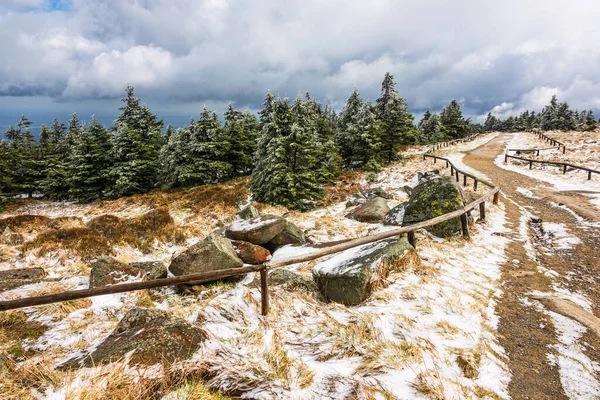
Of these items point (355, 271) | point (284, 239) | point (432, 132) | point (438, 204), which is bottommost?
point (284, 239)

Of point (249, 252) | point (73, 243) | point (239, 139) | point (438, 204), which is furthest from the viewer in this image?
point (239, 139)

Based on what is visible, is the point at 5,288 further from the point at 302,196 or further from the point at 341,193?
the point at 341,193

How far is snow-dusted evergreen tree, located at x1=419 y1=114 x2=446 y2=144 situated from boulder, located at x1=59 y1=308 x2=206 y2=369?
179ft

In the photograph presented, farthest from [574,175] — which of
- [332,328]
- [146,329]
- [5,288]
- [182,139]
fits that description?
[182,139]

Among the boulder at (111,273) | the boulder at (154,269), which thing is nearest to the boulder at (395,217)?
the boulder at (154,269)

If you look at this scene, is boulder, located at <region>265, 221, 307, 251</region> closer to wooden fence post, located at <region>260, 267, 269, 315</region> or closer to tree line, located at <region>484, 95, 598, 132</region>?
wooden fence post, located at <region>260, 267, 269, 315</region>

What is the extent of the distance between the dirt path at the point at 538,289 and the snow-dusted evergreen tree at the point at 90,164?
3311 cm

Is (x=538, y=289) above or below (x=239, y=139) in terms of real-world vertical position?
below

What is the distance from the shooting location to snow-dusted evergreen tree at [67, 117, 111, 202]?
28062mm

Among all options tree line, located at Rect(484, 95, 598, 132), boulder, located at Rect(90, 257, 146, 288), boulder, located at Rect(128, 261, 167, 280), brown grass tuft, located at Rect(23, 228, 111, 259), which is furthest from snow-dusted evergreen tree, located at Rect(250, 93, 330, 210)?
tree line, located at Rect(484, 95, 598, 132)

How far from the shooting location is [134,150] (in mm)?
28688

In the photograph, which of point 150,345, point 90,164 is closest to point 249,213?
point 150,345

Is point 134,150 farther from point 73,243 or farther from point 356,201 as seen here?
point 356,201

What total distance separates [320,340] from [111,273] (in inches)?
232
